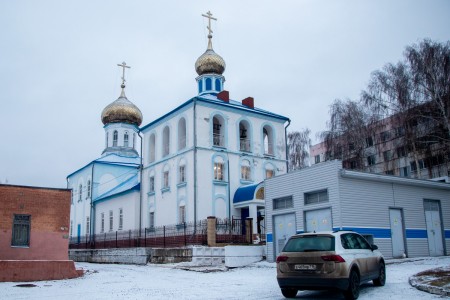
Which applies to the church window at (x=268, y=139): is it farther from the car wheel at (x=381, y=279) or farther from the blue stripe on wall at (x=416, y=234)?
the car wheel at (x=381, y=279)

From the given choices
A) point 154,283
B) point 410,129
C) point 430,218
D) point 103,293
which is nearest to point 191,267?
point 154,283

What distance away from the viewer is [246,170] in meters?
30.5

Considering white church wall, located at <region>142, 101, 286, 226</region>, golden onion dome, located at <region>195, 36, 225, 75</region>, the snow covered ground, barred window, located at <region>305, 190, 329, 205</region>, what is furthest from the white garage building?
golden onion dome, located at <region>195, 36, 225, 75</region>

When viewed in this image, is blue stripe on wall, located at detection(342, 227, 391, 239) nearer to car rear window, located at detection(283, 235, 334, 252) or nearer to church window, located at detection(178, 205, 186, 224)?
car rear window, located at detection(283, 235, 334, 252)

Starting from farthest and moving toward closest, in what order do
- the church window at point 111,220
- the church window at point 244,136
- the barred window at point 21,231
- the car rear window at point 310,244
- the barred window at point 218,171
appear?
the church window at point 111,220
the church window at point 244,136
the barred window at point 218,171
the barred window at point 21,231
the car rear window at point 310,244

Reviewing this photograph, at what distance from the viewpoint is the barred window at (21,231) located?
1688 cm

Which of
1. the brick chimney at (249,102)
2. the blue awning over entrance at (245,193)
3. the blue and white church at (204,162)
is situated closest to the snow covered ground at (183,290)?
the blue awning over entrance at (245,193)

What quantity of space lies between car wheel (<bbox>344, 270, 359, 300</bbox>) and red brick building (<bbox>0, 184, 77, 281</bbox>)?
11.1 m

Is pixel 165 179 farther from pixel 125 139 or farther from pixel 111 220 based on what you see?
pixel 125 139

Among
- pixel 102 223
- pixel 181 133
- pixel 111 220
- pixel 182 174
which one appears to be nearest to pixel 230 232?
pixel 182 174

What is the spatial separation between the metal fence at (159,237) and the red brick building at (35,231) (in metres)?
7.62

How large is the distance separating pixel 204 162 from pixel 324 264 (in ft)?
63.1

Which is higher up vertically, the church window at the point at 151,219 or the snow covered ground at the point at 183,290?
the church window at the point at 151,219

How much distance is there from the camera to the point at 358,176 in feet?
61.5
